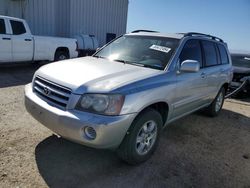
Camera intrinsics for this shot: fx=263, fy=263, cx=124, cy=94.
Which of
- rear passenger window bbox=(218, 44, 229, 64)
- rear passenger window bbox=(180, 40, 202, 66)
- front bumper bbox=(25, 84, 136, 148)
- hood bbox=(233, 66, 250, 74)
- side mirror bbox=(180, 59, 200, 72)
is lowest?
hood bbox=(233, 66, 250, 74)

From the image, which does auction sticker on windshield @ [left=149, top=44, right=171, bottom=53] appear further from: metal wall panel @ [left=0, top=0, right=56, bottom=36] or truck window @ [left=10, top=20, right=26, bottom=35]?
metal wall panel @ [left=0, top=0, right=56, bottom=36]

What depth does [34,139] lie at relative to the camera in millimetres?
4047

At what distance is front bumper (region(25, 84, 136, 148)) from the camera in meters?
2.93

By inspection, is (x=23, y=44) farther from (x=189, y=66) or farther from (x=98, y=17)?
(x=98, y=17)

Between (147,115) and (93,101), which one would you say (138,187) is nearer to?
(147,115)

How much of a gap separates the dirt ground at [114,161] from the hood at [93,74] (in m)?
1.05

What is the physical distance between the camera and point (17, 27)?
934 centimetres

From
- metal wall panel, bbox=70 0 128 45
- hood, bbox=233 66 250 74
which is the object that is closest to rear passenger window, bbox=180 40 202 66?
hood, bbox=233 66 250 74

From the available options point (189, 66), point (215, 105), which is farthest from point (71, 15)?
point (189, 66)

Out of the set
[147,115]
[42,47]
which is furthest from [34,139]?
[42,47]

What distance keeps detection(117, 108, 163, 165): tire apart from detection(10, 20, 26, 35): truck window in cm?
744

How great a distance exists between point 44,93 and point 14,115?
187 centimetres

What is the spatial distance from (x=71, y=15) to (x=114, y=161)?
40.4 feet

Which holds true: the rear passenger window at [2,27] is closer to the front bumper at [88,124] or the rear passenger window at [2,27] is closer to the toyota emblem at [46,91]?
the toyota emblem at [46,91]
